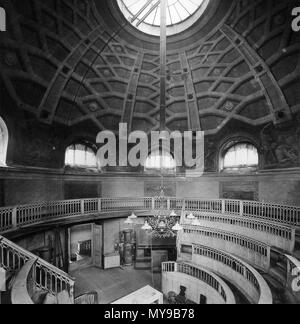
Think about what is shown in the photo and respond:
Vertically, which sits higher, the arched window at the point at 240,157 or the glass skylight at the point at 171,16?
the glass skylight at the point at 171,16

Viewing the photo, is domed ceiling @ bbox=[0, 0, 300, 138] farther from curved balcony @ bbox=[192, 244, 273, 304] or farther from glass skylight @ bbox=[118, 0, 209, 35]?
curved balcony @ bbox=[192, 244, 273, 304]

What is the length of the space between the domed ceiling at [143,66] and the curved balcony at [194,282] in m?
9.00

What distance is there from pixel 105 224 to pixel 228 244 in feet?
26.9

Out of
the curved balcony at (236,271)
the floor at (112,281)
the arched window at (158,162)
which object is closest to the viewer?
the curved balcony at (236,271)

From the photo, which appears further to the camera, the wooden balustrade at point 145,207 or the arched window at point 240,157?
the arched window at point 240,157

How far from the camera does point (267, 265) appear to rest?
784 centimetres

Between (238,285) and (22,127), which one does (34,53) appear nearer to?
(22,127)

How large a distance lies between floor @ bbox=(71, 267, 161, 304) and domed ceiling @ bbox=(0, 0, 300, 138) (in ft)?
30.7

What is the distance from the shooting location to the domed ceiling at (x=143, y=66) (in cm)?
974

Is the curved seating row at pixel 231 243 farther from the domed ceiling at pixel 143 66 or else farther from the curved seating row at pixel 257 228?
the domed ceiling at pixel 143 66

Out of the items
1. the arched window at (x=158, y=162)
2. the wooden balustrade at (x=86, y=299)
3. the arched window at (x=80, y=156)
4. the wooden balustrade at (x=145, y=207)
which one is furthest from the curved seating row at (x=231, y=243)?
the arched window at (x=80, y=156)

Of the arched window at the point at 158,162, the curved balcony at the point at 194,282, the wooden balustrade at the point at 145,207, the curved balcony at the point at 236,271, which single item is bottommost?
the curved balcony at the point at 194,282

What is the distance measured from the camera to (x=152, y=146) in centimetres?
1530

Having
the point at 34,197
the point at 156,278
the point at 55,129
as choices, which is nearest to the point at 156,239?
the point at 156,278
